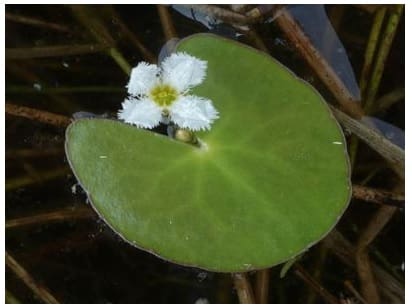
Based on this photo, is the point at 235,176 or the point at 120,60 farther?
the point at 120,60

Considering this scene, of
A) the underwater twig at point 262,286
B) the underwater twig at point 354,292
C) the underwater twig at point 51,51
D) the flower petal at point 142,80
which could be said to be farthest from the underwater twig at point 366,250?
the underwater twig at point 51,51

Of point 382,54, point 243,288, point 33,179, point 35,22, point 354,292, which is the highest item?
point 35,22

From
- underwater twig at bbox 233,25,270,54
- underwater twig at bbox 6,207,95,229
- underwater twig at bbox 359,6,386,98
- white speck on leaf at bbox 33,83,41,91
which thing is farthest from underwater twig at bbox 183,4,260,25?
underwater twig at bbox 6,207,95,229

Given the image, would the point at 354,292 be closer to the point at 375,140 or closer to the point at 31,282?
the point at 375,140

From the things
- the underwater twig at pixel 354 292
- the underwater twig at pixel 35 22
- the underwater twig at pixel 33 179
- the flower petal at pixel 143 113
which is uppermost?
the underwater twig at pixel 35 22

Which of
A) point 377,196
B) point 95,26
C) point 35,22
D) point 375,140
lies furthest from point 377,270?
point 35,22

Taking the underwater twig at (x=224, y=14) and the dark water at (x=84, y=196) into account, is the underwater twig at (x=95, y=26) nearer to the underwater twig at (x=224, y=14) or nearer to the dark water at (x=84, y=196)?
the dark water at (x=84, y=196)
